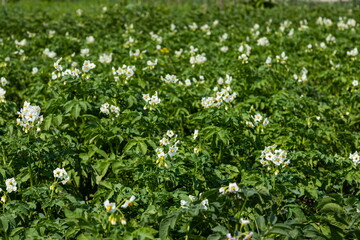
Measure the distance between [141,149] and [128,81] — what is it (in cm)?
155

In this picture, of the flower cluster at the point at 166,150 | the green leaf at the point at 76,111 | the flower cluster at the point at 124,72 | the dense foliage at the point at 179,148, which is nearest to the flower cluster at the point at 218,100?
the dense foliage at the point at 179,148

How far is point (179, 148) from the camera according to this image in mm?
3533

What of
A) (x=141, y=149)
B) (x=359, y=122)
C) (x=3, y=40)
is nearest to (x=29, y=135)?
(x=141, y=149)

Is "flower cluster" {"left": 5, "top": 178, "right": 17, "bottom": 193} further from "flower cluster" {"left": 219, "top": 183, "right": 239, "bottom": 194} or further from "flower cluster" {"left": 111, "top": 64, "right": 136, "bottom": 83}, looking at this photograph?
"flower cluster" {"left": 111, "top": 64, "right": 136, "bottom": 83}

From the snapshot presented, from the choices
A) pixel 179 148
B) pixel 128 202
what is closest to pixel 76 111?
pixel 179 148

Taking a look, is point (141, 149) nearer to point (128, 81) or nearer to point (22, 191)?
point (22, 191)

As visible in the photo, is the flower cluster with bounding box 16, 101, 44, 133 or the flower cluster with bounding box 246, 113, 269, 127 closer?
the flower cluster with bounding box 16, 101, 44, 133

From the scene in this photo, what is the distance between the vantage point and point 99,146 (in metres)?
3.75

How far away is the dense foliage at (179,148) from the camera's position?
264 centimetres

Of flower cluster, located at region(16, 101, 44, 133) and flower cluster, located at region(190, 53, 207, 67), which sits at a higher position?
flower cluster, located at region(16, 101, 44, 133)

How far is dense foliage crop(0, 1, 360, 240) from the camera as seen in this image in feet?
8.68

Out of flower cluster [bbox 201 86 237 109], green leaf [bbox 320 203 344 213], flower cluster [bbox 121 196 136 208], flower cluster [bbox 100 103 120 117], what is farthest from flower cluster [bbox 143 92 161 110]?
green leaf [bbox 320 203 344 213]

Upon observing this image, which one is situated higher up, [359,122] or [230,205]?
[230,205]

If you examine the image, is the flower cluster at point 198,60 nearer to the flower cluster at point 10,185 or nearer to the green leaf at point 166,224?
the flower cluster at point 10,185
